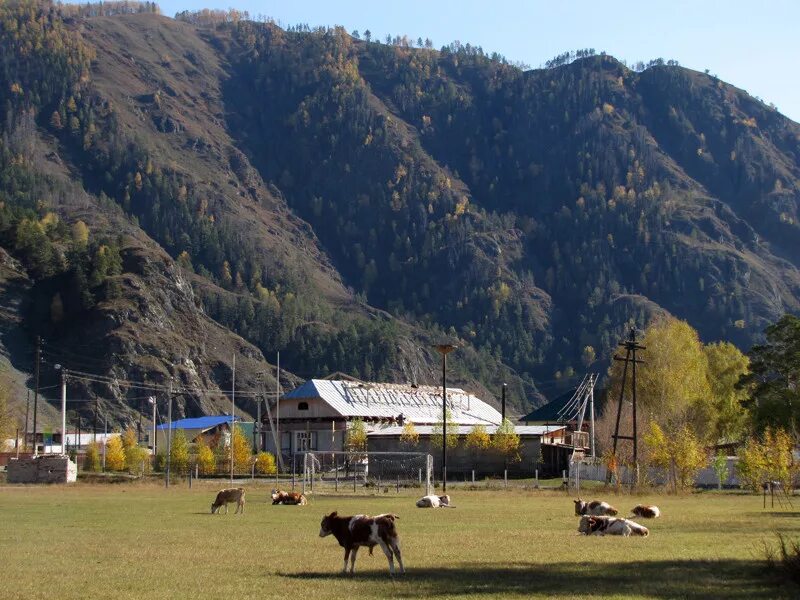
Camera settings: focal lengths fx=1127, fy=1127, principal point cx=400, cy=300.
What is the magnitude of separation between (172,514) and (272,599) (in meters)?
26.0

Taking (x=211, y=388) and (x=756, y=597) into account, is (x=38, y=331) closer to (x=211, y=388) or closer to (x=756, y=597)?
(x=211, y=388)

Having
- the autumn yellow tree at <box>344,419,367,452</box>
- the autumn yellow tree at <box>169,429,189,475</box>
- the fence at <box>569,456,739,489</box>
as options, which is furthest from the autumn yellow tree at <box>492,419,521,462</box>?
the autumn yellow tree at <box>169,429,189,475</box>

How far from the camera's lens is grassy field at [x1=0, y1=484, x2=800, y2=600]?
64.1ft

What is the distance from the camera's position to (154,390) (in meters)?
176

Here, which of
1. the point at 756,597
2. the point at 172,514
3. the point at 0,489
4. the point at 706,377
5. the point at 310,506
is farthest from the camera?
the point at 706,377

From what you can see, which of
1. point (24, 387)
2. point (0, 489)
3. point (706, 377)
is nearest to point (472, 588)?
point (0, 489)

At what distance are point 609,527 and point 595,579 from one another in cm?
1066

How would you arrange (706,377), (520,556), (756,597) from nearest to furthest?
(756,597) → (520,556) → (706,377)

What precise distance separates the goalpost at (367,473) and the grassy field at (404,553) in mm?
19939

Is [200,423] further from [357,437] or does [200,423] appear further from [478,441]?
[478,441]

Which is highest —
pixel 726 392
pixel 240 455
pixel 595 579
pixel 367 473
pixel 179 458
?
pixel 726 392

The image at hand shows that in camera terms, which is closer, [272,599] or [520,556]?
[272,599]

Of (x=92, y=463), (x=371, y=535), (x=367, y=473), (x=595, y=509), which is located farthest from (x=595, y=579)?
(x=92, y=463)

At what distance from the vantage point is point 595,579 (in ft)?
67.8
